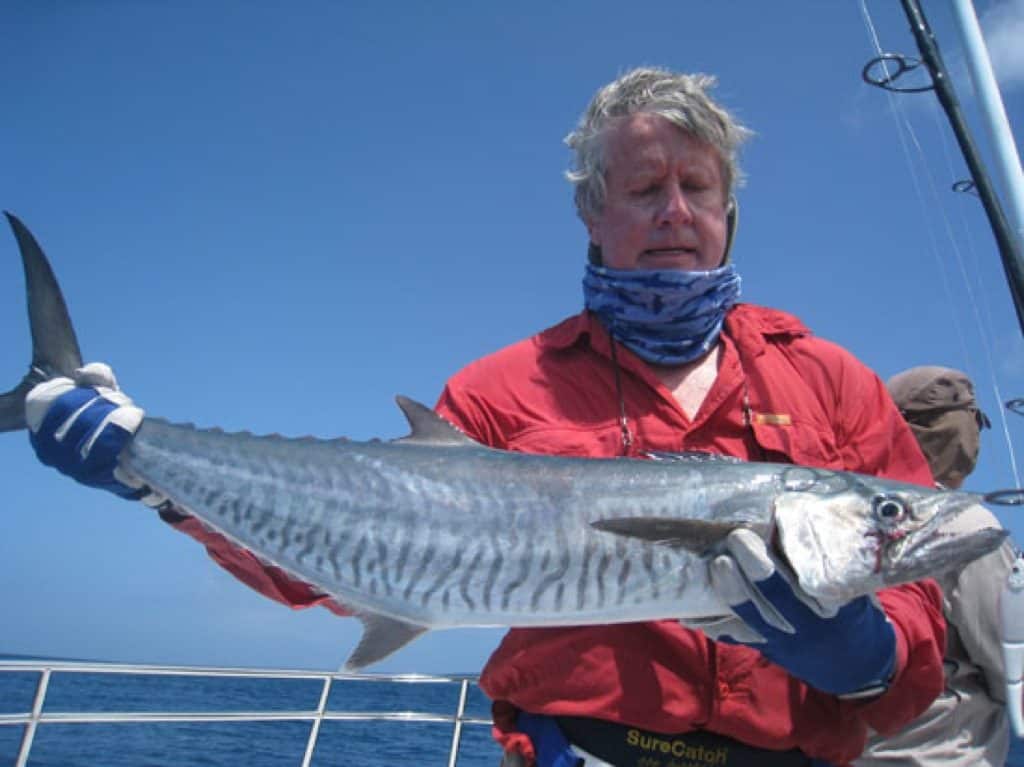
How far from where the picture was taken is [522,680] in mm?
1857

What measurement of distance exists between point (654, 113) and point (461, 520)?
130 centimetres

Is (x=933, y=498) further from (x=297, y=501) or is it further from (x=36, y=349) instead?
(x=36, y=349)

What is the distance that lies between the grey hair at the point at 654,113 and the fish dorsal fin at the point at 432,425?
0.87 m

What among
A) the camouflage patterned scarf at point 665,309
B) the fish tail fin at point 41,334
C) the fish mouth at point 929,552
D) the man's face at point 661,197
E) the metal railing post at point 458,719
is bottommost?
the metal railing post at point 458,719

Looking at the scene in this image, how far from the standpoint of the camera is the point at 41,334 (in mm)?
2506

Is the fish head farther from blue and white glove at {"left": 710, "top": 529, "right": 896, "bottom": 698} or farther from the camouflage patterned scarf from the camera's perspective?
the camouflage patterned scarf

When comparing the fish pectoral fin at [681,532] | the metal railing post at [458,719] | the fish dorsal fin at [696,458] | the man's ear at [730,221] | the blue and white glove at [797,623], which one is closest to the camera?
the blue and white glove at [797,623]

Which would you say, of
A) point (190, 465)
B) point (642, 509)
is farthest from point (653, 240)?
point (190, 465)

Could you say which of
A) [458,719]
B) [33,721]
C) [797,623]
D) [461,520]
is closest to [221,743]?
[458,719]

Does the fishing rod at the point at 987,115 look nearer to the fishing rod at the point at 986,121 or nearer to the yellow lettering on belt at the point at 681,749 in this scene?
the fishing rod at the point at 986,121

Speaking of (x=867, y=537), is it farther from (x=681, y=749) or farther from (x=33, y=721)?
(x=33, y=721)

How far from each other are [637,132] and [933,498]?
1.28 m

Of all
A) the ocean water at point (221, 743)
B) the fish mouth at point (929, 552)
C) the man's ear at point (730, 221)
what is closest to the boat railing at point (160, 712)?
the fish mouth at point (929, 552)

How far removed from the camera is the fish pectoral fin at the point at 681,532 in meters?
1.73
